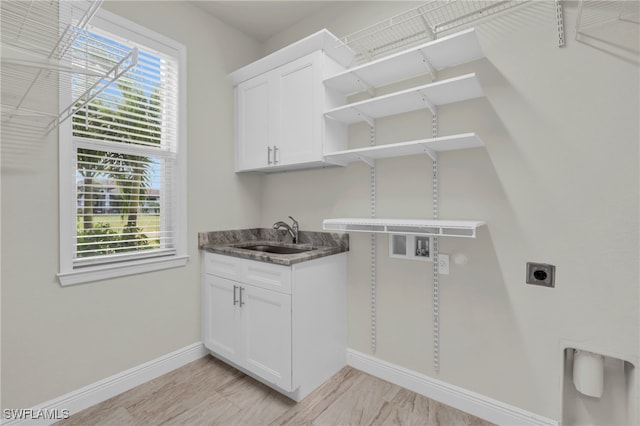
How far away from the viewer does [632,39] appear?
1.36 metres

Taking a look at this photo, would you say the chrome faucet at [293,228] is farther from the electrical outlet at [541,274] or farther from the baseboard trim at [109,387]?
the electrical outlet at [541,274]

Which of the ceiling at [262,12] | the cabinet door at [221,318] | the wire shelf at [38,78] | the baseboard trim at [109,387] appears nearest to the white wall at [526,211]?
the ceiling at [262,12]

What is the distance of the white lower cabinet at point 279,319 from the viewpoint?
186 cm

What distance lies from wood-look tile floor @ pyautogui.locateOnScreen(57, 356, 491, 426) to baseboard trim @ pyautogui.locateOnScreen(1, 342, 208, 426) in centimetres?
4

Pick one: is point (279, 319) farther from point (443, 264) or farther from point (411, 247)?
point (443, 264)

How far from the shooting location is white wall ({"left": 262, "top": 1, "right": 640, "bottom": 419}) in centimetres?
141

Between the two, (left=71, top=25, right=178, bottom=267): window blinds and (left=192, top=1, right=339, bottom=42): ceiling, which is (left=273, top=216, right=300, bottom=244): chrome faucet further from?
(left=192, top=1, right=339, bottom=42): ceiling

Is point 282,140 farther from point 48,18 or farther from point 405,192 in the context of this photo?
point 48,18

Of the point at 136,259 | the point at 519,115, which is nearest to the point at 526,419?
the point at 519,115

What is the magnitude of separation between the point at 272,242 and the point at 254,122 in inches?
42.0

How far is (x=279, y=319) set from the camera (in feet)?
6.19

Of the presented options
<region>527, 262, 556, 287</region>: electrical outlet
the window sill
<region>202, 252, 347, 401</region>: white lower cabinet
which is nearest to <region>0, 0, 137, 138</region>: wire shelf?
the window sill

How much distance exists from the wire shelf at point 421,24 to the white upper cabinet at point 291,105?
16cm

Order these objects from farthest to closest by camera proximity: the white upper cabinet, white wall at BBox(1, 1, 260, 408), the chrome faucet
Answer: the chrome faucet, the white upper cabinet, white wall at BBox(1, 1, 260, 408)
